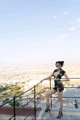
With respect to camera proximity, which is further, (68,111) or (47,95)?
(68,111)

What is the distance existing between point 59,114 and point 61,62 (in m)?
1.44

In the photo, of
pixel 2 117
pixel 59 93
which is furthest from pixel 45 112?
pixel 2 117

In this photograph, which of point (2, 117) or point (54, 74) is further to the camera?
point (2, 117)

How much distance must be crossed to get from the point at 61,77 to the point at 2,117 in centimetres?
497

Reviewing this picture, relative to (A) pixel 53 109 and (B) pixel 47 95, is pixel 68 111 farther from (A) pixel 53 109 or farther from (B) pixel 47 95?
(B) pixel 47 95

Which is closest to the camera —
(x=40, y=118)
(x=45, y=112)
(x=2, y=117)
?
(x=40, y=118)

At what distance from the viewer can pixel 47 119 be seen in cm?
627

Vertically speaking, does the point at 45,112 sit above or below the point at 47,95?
below

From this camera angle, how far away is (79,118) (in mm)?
6320

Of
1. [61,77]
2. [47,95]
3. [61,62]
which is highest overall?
[61,62]

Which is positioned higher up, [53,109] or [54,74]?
[54,74]

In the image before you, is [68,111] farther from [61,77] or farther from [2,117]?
[2,117]

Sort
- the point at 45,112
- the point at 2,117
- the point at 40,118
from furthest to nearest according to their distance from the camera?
the point at 2,117, the point at 45,112, the point at 40,118

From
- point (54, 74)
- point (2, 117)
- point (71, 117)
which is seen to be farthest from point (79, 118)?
point (2, 117)
